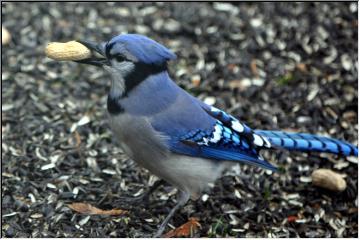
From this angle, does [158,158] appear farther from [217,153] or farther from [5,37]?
[5,37]

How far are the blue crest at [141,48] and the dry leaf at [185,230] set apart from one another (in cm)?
107

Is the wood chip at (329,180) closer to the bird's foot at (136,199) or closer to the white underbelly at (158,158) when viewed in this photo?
the white underbelly at (158,158)

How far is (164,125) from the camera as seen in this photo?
11.9 feet

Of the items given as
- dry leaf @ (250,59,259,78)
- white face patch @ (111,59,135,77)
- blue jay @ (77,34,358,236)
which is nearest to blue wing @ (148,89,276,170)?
blue jay @ (77,34,358,236)

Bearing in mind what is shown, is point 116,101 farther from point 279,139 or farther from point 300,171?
point 300,171

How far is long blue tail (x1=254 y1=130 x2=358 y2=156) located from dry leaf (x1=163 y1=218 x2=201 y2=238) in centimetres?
66

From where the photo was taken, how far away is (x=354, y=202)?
4309 millimetres

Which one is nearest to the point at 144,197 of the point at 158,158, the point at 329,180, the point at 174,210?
the point at 174,210

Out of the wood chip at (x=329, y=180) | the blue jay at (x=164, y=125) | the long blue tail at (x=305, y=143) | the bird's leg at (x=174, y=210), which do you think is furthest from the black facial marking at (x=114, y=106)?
the wood chip at (x=329, y=180)

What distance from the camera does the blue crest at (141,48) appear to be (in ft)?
11.2

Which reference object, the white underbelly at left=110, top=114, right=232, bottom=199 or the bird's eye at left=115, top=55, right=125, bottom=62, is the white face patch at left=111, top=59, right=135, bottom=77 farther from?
the white underbelly at left=110, top=114, right=232, bottom=199

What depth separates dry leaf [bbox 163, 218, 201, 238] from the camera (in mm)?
3957

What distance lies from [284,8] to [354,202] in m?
2.35

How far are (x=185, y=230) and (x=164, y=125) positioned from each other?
0.72 meters
